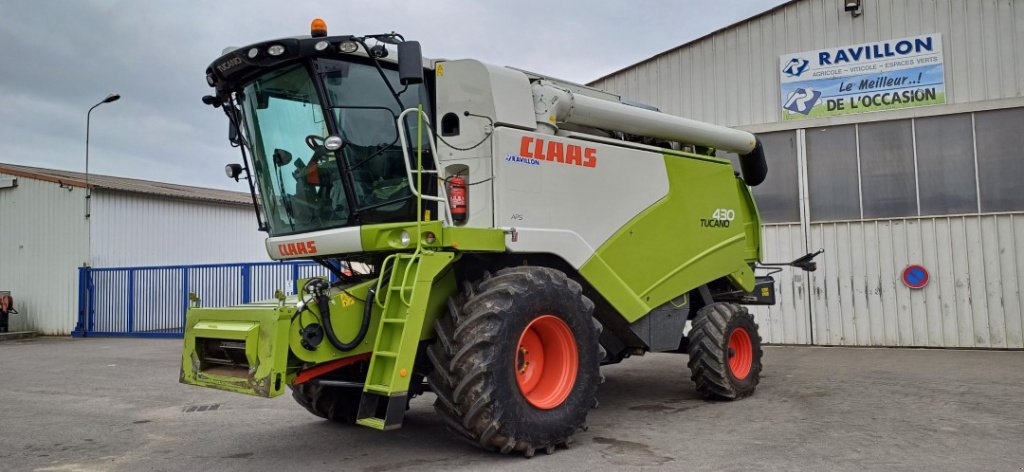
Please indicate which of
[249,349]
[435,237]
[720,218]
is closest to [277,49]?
[435,237]

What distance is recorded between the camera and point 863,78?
1289 centimetres

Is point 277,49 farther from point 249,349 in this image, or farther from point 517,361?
point 517,361

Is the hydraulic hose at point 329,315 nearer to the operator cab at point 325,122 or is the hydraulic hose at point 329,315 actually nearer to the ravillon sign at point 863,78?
the operator cab at point 325,122

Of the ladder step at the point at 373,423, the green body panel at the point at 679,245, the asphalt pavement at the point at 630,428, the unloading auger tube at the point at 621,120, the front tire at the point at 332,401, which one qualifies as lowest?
the asphalt pavement at the point at 630,428

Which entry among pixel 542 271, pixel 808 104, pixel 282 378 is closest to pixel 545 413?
pixel 542 271

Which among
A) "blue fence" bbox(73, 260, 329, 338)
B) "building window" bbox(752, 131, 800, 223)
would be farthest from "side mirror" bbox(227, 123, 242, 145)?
"blue fence" bbox(73, 260, 329, 338)

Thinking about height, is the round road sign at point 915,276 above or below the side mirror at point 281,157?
below

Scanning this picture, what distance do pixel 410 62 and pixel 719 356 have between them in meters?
4.25

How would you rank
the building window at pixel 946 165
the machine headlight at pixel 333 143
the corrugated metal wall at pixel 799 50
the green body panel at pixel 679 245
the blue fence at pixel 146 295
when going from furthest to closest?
the blue fence at pixel 146 295
the building window at pixel 946 165
the corrugated metal wall at pixel 799 50
the green body panel at pixel 679 245
the machine headlight at pixel 333 143

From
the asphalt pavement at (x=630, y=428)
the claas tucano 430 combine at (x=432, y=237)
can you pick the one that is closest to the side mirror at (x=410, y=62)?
the claas tucano 430 combine at (x=432, y=237)

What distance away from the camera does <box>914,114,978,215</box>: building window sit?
1221cm

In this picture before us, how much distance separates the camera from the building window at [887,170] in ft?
41.2

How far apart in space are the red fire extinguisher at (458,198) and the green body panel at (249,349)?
4.64 ft

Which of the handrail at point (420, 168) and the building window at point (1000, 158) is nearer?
the handrail at point (420, 168)
